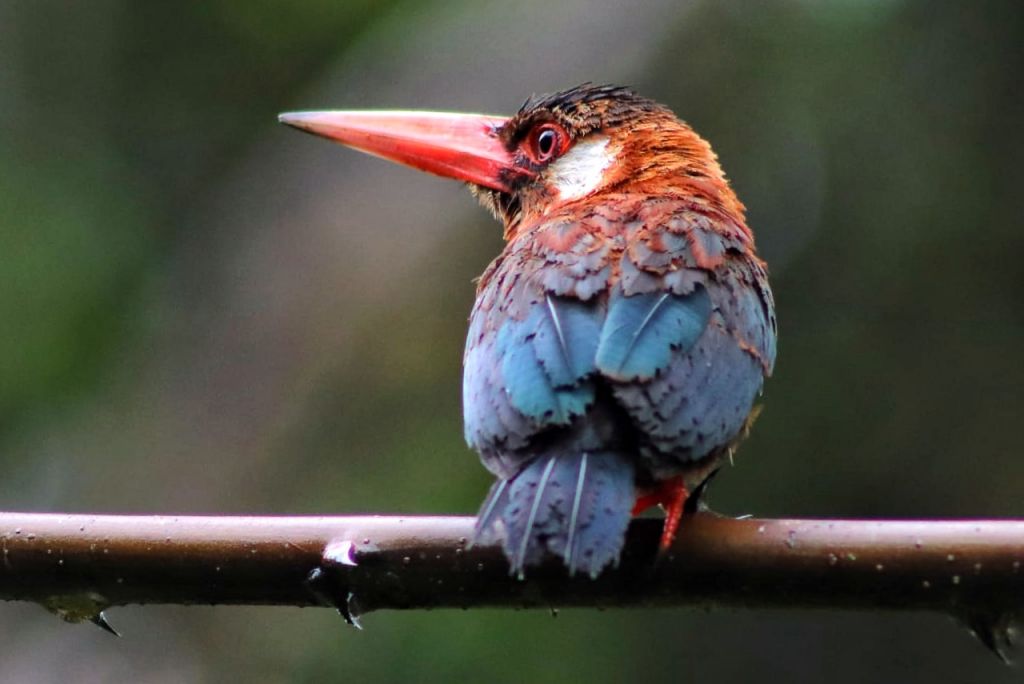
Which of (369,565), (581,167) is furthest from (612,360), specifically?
(581,167)

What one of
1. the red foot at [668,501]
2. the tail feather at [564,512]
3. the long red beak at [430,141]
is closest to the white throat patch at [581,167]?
the long red beak at [430,141]

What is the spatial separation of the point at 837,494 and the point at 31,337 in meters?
3.25

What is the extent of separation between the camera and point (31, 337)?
222 inches

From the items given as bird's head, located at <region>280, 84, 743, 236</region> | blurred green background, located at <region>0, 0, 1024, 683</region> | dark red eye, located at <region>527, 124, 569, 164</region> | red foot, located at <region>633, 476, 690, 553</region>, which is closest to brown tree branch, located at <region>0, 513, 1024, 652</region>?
red foot, located at <region>633, 476, 690, 553</region>

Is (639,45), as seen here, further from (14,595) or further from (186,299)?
(14,595)

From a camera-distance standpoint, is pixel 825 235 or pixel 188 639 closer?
pixel 188 639

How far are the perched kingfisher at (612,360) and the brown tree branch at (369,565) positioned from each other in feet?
0.24

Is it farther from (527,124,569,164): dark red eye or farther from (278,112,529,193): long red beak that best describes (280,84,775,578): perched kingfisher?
(278,112,529,193): long red beak

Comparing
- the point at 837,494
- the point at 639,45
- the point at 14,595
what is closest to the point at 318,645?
the point at 837,494

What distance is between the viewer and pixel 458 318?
17.2ft

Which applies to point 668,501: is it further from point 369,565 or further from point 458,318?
point 458,318

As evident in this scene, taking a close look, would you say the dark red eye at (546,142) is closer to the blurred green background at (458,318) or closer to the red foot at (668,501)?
the red foot at (668,501)

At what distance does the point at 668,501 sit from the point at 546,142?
62.3 inches

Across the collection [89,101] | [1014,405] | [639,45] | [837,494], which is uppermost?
[639,45]
